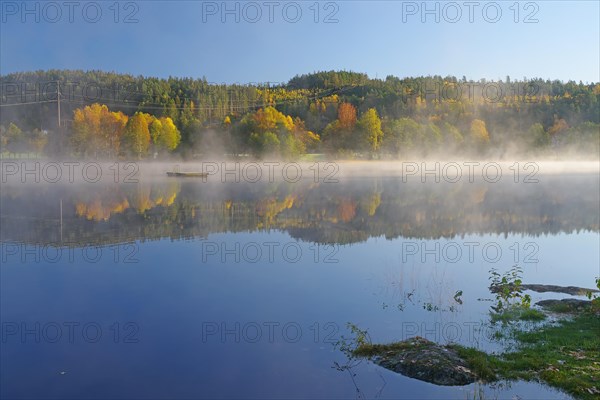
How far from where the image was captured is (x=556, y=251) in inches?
776

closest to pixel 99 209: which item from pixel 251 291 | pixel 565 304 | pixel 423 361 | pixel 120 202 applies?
pixel 120 202

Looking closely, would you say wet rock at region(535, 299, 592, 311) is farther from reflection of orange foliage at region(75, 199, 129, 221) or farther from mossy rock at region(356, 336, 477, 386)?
reflection of orange foliage at region(75, 199, 129, 221)

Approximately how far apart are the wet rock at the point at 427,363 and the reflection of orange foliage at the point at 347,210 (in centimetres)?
1809

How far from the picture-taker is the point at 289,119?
112 m

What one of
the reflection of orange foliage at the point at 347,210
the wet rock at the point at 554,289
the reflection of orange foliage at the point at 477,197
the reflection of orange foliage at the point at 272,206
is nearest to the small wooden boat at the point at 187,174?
the reflection of orange foliage at the point at 272,206

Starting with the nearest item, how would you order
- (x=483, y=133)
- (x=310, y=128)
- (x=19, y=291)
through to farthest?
(x=19, y=291) → (x=483, y=133) → (x=310, y=128)

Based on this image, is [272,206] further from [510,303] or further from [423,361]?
[423,361]

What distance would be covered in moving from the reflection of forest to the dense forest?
51.1 metres

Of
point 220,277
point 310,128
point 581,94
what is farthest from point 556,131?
point 220,277

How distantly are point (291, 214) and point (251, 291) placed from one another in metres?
15.9

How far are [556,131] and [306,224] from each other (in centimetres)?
10411

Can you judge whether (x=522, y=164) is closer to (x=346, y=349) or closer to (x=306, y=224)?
(x=306, y=224)

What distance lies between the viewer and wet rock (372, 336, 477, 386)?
8758 mm

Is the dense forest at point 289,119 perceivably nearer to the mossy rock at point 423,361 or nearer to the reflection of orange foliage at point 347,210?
the reflection of orange foliage at point 347,210
